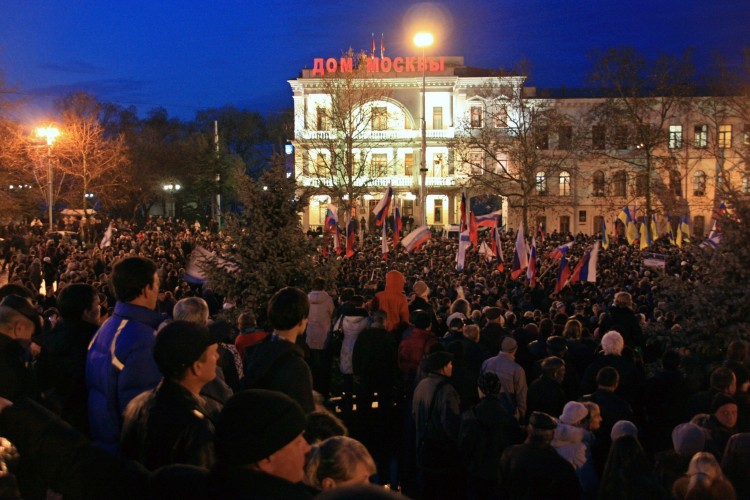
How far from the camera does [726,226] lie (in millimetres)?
8672

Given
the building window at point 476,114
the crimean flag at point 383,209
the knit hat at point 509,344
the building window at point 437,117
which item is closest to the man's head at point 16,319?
the knit hat at point 509,344

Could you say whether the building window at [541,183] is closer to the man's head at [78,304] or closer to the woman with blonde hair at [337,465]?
the man's head at [78,304]

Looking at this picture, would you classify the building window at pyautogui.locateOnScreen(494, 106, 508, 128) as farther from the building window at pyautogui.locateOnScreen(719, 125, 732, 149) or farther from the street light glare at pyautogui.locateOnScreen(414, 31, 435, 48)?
the building window at pyautogui.locateOnScreen(719, 125, 732, 149)

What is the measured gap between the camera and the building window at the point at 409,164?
58094 millimetres

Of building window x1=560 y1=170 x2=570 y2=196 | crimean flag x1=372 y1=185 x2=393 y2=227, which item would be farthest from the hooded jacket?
building window x1=560 y1=170 x2=570 y2=196

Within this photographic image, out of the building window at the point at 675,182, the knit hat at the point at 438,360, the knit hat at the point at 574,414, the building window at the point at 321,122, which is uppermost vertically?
the building window at the point at 321,122

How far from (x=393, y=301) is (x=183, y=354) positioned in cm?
652

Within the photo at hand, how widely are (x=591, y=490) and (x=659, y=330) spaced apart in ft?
14.3

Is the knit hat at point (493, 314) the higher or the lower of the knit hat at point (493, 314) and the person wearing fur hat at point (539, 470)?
the higher

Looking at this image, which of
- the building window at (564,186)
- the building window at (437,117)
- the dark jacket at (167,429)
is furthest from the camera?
the building window at (437,117)

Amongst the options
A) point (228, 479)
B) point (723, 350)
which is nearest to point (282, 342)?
point (228, 479)

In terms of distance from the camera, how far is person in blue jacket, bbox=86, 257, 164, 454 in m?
3.88

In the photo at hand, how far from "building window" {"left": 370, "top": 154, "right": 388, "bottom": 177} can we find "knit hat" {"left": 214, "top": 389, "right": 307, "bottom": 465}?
157ft

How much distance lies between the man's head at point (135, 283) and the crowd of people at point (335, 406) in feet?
0.03
